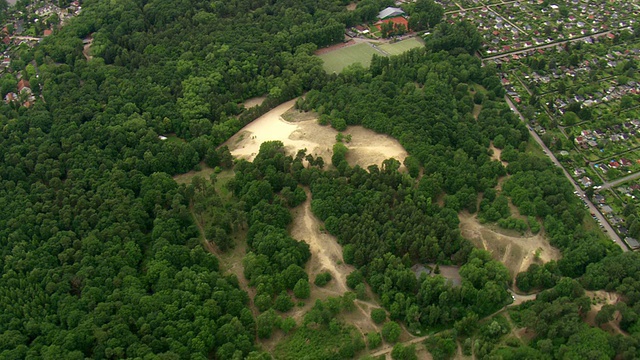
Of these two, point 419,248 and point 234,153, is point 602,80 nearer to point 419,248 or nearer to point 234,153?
point 419,248

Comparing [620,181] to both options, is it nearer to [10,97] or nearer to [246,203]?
[246,203]

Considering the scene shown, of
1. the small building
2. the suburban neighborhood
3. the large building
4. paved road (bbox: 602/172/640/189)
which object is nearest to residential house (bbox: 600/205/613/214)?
paved road (bbox: 602/172/640/189)

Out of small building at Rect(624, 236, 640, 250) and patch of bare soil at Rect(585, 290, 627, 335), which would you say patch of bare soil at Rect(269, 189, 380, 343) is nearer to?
patch of bare soil at Rect(585, 290, 627, 335)

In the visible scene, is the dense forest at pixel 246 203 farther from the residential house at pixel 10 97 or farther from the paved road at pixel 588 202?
the paved road at pixel 588 202

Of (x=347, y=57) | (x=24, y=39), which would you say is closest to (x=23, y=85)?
(x=24, y=39)

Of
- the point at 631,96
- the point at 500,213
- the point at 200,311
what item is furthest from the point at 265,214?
the point at 631,96

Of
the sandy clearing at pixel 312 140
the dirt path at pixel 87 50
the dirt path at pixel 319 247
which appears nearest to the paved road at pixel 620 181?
the sandy clearing at pixel 312 140
